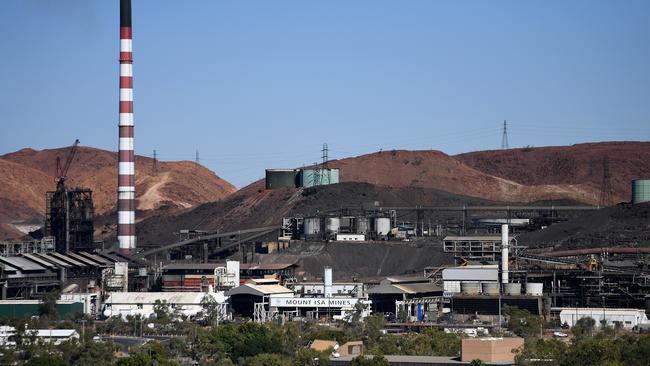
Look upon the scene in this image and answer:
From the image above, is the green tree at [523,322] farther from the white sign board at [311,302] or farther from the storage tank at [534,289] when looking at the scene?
the white sign board at [311,302]

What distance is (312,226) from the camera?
124 meters

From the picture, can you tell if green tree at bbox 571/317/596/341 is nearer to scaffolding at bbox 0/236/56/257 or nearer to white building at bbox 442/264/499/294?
white building at bbox 442/264/499/294

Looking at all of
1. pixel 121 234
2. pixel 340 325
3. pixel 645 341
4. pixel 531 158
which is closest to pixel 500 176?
pixel 531 158

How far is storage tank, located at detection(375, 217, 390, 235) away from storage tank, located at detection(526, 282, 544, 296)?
90.6ft

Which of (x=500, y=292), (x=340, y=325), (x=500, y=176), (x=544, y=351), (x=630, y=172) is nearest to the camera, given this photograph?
(x=544, y=351)

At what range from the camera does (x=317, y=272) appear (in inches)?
4562

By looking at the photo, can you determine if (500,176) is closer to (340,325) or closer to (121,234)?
(121,234)

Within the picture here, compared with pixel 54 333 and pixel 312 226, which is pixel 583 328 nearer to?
pixel 54 333

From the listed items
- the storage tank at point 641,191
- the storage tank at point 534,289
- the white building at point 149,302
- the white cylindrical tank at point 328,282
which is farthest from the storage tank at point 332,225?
the storage tank at point 534,289

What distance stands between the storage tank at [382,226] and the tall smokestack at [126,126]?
21830mm

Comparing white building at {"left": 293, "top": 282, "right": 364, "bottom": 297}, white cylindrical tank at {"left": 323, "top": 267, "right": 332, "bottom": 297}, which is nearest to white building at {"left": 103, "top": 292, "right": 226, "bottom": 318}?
white building at {"left": 293, "top": 282, "right": 364, "bottom": 297}

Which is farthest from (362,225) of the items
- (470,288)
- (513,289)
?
(513,289)

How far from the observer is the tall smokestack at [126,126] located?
10812 cm

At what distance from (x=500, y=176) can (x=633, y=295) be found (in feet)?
319
